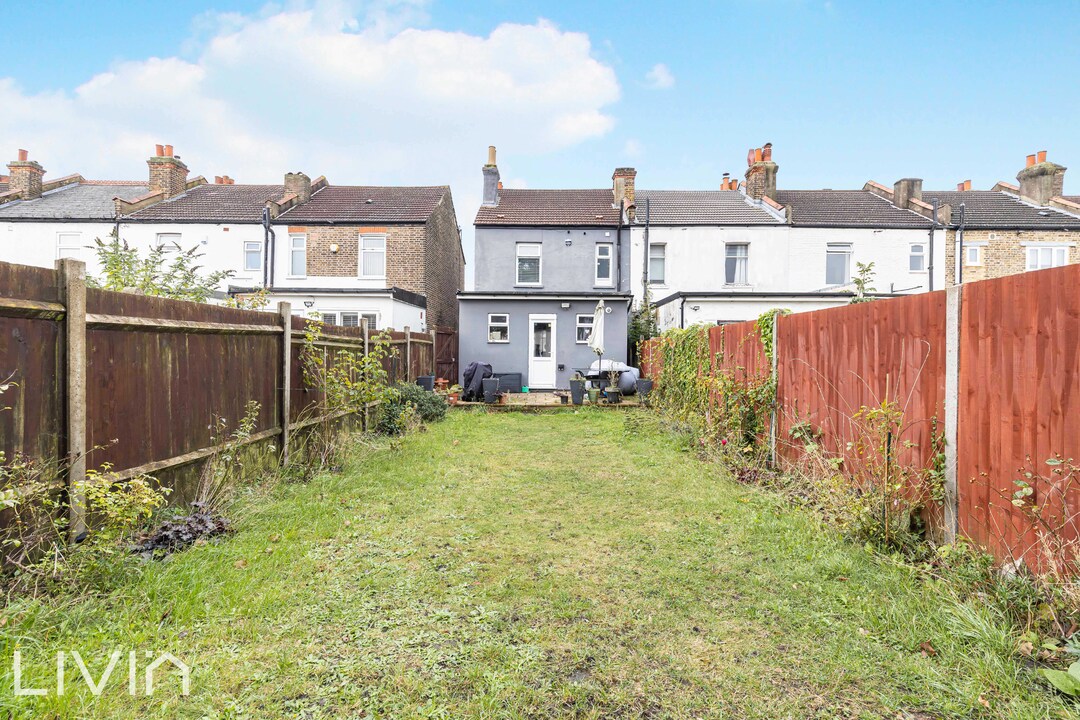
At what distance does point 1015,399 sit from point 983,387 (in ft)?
0.85

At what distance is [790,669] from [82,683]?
10.1 feet

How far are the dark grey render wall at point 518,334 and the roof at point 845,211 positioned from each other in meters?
10.7

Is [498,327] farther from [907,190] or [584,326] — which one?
[907,190]

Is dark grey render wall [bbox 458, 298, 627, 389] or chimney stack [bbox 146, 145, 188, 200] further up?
chimney stack [bbox 146, 145, 188, 200]

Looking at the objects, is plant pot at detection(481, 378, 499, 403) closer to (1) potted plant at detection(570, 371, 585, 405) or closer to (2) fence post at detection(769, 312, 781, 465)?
(1) potted plant at detection(570, 371, 585, 405)

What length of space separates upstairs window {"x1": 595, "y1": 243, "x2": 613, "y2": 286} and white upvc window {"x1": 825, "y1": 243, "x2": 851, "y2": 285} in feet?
28.9

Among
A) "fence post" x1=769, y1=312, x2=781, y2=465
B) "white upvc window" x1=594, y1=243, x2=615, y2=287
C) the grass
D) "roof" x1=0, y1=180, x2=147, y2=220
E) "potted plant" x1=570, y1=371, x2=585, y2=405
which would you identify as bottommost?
the grass

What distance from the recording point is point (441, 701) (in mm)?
2254

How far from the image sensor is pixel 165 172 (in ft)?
72.7

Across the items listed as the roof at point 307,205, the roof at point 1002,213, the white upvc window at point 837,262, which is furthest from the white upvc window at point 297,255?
the roof at point 1002,213

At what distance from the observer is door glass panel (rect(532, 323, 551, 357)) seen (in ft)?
60.4

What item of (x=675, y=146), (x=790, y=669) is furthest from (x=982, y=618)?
(x=675, y=146)

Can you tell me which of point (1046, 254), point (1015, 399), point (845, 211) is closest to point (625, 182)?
point (845, 211)

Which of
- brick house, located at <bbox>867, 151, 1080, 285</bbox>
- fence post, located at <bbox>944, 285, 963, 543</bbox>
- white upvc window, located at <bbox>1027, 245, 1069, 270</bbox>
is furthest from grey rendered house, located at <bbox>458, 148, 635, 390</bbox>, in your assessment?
white upvc window, located at <bbox>1027, 245, 1069, 270</bbox>
